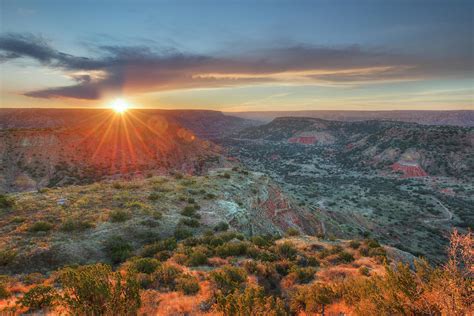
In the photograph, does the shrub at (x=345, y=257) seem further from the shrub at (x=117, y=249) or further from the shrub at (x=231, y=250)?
the shrub at (x=117, y=249)

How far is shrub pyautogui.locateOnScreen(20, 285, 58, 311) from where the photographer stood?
7.11 meters

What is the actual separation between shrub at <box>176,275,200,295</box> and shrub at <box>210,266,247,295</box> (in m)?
0.71

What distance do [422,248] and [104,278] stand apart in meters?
43.1

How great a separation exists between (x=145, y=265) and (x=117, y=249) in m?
3.33

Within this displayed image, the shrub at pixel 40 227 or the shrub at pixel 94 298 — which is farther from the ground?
the shrub at pixel 94 298

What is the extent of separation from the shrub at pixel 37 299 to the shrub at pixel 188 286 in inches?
140

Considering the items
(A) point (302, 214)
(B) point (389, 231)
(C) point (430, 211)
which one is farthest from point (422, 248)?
(C) point (430, 211)

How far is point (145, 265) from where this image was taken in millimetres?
10227

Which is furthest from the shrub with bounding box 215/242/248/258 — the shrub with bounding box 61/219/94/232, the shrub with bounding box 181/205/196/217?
the shrub with bounding box 61/219/94/232

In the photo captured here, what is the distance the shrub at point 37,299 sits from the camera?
280 inches

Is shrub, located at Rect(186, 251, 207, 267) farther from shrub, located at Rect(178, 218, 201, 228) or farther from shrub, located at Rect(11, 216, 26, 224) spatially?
shrub, located at Rect(11, 216, 26, 224)

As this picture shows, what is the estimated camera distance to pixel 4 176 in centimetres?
4566

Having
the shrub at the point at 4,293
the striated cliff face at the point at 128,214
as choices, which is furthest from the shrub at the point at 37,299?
the striated cliff face at the point at 128,214

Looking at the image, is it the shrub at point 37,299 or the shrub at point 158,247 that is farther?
the shrub at point 158,247
